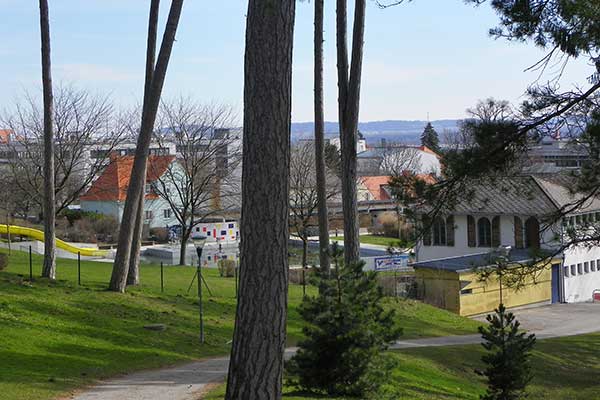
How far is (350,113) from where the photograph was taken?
61.8 ft

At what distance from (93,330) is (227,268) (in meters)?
17.1

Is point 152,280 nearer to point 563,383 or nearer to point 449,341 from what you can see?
point 449,341

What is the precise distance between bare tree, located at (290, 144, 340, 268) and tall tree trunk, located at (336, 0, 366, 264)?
23961 millimetres

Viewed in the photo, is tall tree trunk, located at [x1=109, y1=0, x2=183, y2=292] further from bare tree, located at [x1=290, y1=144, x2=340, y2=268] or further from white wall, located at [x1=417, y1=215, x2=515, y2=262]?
white wall, located at [x1=417, y1=215, x2=515, y2=262]

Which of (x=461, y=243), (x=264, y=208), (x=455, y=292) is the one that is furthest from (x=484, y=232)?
(x=264, y=208)

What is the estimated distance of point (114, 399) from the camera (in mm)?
13977

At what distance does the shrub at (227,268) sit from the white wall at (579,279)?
1697cm

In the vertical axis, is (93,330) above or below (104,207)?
below

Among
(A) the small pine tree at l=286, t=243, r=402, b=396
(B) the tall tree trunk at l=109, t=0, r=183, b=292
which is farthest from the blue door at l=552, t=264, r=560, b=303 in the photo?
(A) the small pine tree at l=286, t=243, r=402, b=396

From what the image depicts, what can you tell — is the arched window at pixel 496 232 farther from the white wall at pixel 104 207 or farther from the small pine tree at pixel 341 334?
the small pine tree at pixel 341 334

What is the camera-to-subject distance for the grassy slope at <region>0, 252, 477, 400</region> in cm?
1600

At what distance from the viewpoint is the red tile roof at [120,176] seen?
46.6 meters

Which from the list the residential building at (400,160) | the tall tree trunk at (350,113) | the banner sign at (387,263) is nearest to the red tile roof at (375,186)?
the residential building at (400,160)

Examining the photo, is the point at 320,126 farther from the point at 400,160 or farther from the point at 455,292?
the point at 400,160
